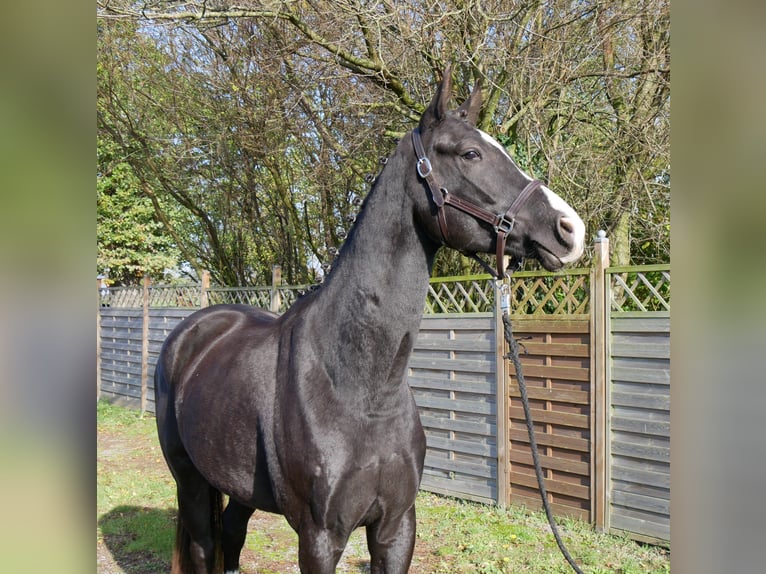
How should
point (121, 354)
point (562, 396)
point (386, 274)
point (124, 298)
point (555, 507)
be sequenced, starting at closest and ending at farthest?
point (386, 274), point (562, 396), point (555, 507), point (121, 354), point (124, 298)

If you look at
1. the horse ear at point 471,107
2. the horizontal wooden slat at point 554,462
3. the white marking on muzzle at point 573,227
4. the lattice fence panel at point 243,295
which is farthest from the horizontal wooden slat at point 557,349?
the lattice fence panel at point 243,295

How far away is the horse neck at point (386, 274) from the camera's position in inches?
80.5

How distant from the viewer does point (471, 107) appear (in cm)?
219

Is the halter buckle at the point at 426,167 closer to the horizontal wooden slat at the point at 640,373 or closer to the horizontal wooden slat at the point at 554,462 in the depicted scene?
the horizontal wooden slat at the point at 640,373

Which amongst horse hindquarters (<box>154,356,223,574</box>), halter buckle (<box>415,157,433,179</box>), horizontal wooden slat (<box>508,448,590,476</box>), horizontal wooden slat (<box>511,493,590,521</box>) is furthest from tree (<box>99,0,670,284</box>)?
horse hindquarters (<box>154,356,223,574</box>)

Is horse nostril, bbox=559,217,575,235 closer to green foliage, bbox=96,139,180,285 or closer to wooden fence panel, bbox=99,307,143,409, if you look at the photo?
wooden fence panel, bbox=99,307,143,409

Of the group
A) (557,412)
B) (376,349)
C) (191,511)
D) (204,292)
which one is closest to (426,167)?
(376,349)

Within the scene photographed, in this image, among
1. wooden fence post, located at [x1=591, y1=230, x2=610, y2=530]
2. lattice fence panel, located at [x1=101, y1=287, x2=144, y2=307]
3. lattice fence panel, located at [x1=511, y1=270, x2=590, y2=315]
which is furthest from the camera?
lattice fence panel, located at [x1=101, y1=287, x2=144, y2=307]

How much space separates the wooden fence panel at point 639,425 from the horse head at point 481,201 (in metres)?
2.69

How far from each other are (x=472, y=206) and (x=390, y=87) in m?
5.07

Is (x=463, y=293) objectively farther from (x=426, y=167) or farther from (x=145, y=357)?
(x=145, y=357)

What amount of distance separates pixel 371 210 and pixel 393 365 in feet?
1.80

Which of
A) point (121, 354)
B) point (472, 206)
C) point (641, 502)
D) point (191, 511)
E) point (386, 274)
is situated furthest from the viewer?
point (121, 354)

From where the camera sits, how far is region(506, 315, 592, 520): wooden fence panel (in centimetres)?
467
